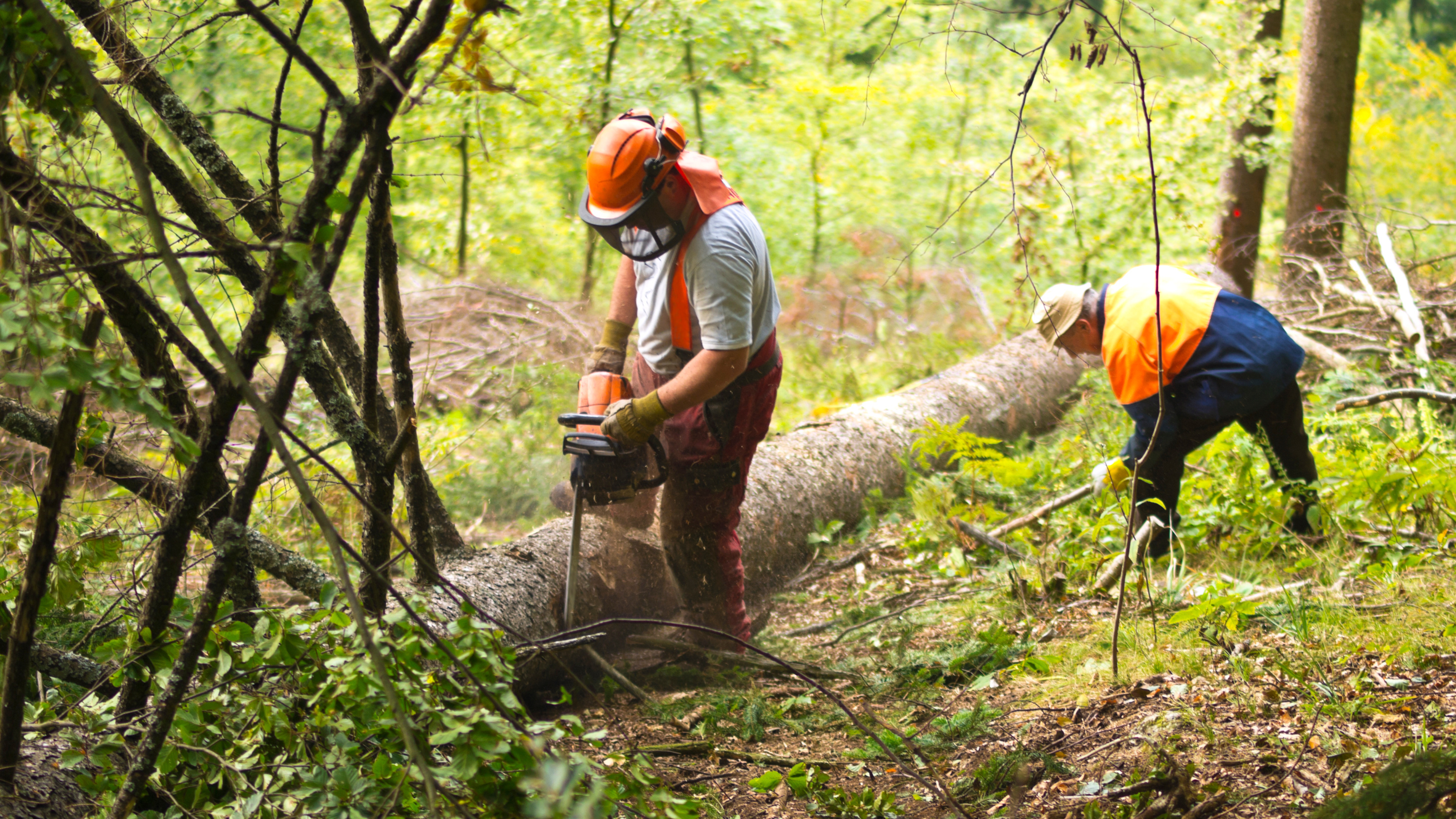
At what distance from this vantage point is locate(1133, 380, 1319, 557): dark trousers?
12.6 feet

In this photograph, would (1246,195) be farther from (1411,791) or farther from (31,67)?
(31,67)

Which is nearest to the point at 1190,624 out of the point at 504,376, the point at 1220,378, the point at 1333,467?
the point at 1220,378

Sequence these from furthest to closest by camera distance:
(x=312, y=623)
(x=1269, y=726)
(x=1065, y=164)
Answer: (x=1065, y=164), (x=1269, y=726), (x=312, y=623)

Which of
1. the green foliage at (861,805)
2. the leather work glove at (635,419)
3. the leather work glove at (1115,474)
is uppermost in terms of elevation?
the leather work glove at (635,419)

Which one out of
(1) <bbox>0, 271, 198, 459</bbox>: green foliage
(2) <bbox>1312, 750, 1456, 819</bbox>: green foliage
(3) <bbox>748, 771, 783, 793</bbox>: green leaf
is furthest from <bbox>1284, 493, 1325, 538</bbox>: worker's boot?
(1) <bbox>0, 271, 198, 459</bbox>: green foliage

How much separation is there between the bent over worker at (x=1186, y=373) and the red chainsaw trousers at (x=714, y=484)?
1.27 meters

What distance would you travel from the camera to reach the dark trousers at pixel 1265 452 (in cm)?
384

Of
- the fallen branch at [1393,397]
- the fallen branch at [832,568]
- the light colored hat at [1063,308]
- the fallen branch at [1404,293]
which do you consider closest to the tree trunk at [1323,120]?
the fallen branch at [1404,293]

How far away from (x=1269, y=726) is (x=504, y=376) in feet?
17.8

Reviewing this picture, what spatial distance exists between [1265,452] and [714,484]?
2.37 metres

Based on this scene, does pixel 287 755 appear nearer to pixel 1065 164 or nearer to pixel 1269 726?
pixel 1269 726

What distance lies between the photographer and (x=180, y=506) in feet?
5.24

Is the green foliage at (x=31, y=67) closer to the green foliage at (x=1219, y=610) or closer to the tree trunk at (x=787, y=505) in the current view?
the tree trunk at (x=787, y=505)

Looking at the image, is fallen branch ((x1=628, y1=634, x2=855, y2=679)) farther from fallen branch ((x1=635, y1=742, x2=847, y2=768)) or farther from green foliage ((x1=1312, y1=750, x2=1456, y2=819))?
green foliage ((x1=1312, y1=750, x2=1456, y2=819))
